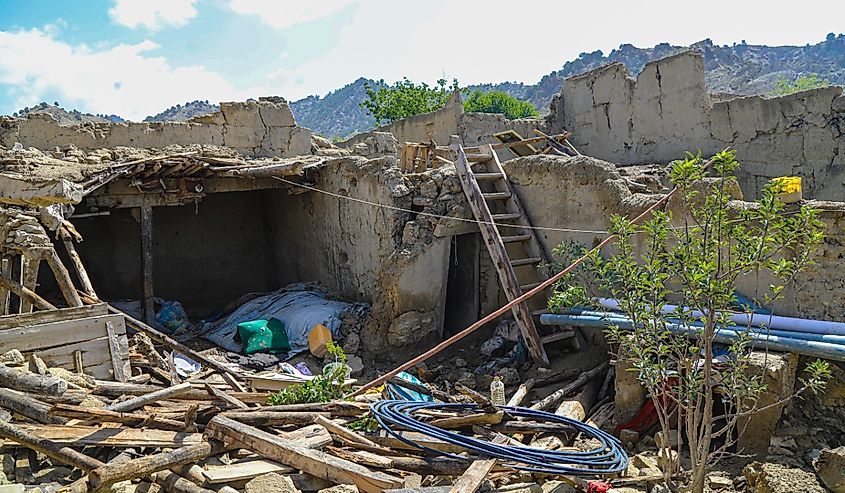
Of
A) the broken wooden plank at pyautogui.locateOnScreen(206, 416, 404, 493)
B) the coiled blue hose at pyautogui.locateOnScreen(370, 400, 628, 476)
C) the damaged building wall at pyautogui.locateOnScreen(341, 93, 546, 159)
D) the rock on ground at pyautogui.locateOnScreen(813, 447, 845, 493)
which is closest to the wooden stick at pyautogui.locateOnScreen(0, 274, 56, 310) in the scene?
the broken wooden plank at pyautogui.locateOnScreen(206, 416, 404, 493)

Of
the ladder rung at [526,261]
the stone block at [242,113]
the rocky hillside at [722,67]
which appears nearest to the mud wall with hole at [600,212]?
the ladder rung at [526,261]

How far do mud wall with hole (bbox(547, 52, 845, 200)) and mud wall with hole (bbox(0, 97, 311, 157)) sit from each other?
17.7ft

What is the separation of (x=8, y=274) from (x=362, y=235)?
14.2 feet

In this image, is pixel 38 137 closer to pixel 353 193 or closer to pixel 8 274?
pixel 8 274

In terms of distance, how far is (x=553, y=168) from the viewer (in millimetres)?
7957

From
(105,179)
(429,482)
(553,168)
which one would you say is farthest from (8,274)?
(553,168)

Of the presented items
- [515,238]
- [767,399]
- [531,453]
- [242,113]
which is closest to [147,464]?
[531,453]

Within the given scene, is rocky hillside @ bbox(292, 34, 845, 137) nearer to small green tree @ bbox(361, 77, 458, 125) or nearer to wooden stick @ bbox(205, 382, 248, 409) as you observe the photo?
small green tree @ bbox(361, 77, 458, 125)

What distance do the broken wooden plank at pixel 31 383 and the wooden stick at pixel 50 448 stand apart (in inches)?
27.6

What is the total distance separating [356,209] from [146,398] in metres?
5.04

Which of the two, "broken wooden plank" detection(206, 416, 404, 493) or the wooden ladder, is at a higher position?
the wooden ladder

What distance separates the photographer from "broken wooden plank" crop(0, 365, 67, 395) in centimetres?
485

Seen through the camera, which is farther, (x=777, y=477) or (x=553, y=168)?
(x=553, y=168)

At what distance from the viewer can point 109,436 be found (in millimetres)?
4266
